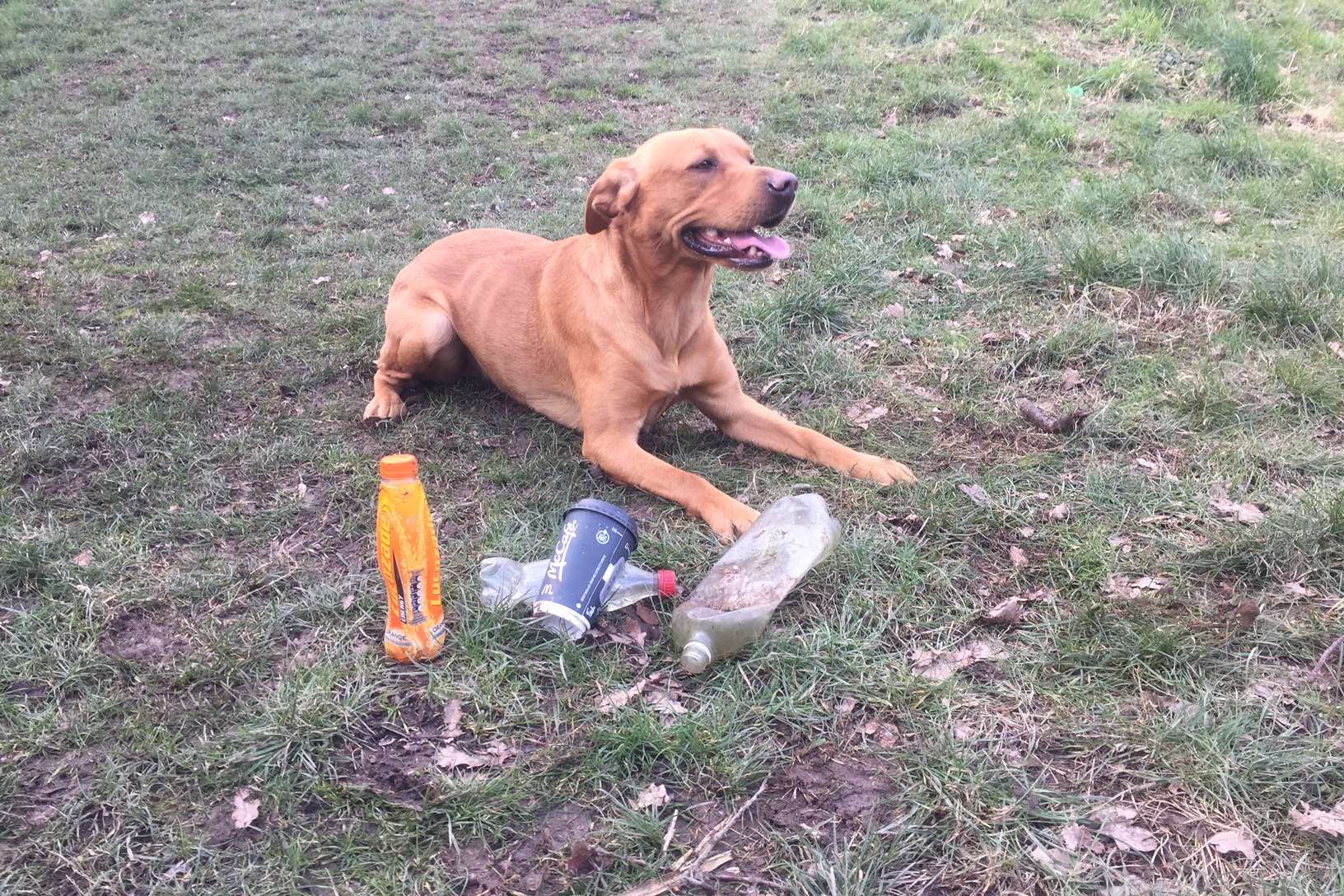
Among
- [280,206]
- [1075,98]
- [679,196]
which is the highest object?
[679,196]

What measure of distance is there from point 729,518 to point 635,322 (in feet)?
3.21

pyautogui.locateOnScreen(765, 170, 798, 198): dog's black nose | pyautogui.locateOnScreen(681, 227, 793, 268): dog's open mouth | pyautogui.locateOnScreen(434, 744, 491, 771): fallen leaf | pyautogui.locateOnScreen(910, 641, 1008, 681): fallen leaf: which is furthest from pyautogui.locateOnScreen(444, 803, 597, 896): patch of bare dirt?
pyautogui.locateOnScreen(765, 170, 798, 198): dog's black nose

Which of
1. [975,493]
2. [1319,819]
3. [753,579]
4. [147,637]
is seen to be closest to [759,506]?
[753,579]

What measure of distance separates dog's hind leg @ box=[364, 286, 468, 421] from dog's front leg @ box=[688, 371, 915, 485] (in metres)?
1.25

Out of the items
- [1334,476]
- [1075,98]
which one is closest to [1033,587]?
[1334,476]

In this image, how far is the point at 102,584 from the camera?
2.94 meters

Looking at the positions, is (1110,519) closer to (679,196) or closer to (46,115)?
(679,196)

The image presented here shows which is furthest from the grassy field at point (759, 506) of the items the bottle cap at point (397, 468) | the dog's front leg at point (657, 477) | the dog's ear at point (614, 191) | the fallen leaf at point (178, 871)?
the dog's ear at point (614, 191)

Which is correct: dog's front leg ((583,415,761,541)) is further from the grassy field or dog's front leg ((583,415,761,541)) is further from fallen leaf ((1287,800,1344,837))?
fallen leaf ((1287,800,1344,837))

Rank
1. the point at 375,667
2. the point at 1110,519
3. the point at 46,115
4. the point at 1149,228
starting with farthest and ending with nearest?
the point at 46,115, the point at 1149,228, the point at 1110,519, the point at 375,667

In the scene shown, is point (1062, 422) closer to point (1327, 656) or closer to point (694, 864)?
point (1327, 656)

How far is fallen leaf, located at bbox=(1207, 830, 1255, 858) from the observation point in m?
2.01

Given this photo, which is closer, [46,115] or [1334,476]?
[1334,476]

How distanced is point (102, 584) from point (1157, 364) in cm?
443
